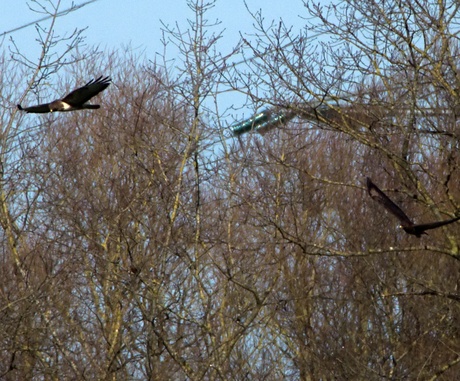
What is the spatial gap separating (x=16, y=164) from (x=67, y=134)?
5.30 metres

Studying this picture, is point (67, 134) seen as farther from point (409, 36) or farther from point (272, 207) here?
point (409, 36)

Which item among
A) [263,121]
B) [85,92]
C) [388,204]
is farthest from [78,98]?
[263,121]

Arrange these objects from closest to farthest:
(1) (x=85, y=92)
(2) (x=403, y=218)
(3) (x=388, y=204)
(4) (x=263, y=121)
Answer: (1) (x=85, y=92)
(2) (x=403, y=218)
(3) (x=388, y=204)
(4) (x=263, y=121)

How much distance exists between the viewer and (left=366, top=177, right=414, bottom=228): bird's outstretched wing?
231 inches

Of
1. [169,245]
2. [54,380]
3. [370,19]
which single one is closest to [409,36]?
[370,19]

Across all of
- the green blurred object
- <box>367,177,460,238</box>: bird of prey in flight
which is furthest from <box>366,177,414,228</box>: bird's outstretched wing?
the green blurred object

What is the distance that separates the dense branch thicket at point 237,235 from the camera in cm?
810

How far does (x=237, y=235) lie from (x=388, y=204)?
17.3 ft

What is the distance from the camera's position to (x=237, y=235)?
11.2 meters

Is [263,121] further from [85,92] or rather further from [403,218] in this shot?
[85,92]

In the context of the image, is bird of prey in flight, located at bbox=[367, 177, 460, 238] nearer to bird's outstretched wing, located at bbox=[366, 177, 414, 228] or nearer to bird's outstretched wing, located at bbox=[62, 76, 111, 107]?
bird's outstretched wing, located at bbox=[366, 177, 414, 228]

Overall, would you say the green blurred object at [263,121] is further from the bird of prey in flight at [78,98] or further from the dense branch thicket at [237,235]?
the bird of prey in flight at [78,98]

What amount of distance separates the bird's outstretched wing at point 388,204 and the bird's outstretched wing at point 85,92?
1.75 m

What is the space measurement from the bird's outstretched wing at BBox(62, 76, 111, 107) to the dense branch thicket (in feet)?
7.33
